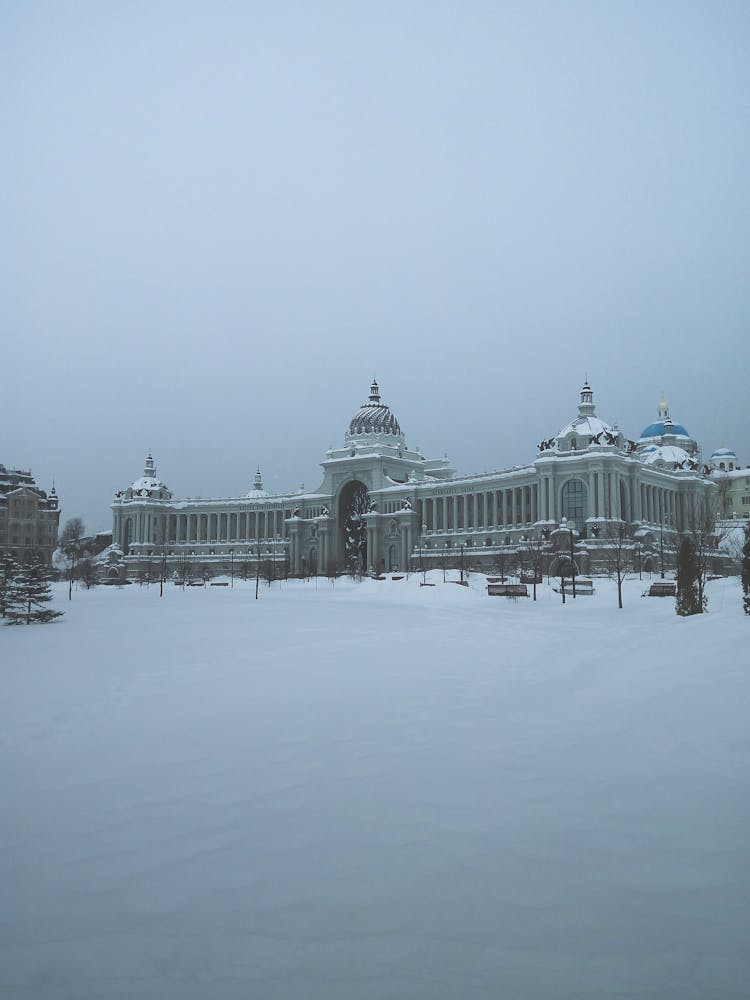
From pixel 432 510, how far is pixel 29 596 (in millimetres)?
82330

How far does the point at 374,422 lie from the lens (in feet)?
409

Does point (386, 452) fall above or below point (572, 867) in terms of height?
above

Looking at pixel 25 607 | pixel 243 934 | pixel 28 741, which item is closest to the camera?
pixel 243 934

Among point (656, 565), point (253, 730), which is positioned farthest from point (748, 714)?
point (656, 565)

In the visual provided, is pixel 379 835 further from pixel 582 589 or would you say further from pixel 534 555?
pixel 534 555

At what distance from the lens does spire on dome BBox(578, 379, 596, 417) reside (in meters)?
94.8

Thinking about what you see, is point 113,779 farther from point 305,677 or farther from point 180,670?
point 180,670

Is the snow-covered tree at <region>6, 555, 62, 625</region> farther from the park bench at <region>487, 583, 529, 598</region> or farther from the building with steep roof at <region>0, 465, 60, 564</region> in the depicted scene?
the building with steep roof at <region>0, 465, 60, 564</region>

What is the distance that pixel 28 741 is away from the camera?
37.8 ft

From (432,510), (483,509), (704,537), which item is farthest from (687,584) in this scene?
(432,510)

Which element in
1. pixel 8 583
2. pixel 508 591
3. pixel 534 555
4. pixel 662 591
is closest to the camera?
pixel 8 583

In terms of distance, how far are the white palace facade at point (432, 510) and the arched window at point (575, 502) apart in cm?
12

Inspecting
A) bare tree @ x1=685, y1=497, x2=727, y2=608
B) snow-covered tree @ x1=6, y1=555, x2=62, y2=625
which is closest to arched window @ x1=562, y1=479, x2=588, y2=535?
bare tree @ x1=685, y1=497, x2=727, y2=608

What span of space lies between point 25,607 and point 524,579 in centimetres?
3749
